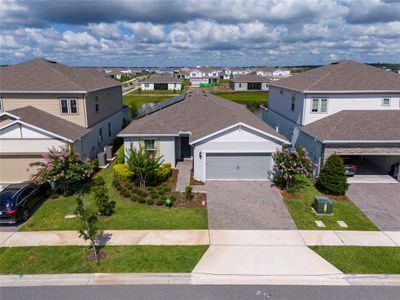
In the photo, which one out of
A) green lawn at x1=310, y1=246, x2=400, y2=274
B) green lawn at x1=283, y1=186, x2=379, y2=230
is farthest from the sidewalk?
green lawn at x1=283, y1=186, x2=379, y2=230

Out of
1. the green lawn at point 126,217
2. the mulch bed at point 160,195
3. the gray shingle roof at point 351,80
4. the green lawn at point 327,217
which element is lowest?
the green lawn at point 327,217

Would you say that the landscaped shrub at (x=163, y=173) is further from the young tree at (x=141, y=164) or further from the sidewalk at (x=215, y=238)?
the sidewalk at (x=215, y=238)

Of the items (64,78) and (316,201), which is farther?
(64,78)

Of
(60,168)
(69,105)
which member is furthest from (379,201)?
(69,105)

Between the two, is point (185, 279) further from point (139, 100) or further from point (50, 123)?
point (139, 100)
